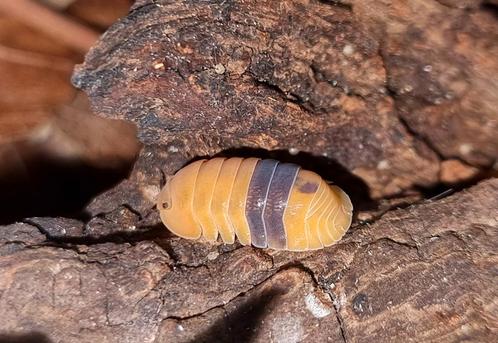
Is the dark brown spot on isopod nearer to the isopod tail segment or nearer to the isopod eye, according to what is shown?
the isopod tail segment

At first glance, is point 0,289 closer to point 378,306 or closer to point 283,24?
point 378,306

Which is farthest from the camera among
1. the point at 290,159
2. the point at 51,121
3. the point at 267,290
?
the point at 51,121

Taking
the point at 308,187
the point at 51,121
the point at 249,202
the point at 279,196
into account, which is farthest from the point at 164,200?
the point at 51,121

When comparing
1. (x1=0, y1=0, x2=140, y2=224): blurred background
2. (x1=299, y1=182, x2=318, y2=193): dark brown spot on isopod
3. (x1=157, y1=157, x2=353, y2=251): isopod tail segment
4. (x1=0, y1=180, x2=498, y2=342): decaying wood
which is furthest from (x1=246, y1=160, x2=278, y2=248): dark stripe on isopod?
(x1=0, y1=0, x2=140, y2=224): blurred background

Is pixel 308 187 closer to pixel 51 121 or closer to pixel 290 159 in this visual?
pixel 290 159

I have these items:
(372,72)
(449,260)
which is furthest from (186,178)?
(449,260)

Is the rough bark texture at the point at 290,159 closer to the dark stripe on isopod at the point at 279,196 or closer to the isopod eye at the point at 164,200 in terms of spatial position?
the isopod eye at the point at 164,200

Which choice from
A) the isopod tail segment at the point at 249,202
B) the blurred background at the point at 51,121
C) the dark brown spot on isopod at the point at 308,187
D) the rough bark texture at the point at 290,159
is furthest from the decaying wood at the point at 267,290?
the blurred background at the point at 51,121
